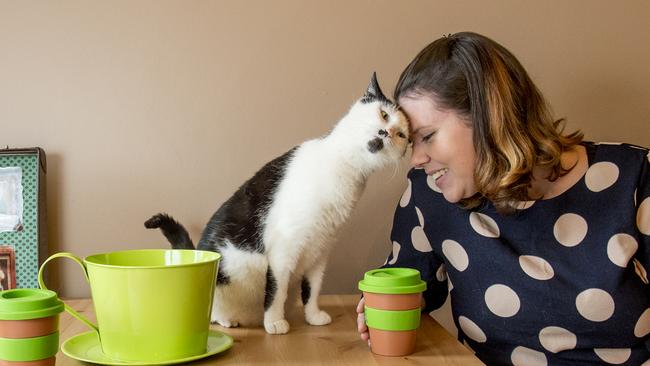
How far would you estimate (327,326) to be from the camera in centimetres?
93

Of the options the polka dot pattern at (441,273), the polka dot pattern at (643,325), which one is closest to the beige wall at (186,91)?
the polka dot pattern at (441,273)

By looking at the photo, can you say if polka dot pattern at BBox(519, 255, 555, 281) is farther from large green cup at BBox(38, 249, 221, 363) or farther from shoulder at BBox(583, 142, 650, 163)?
large green cup at BBox(38, 249, 221, 363)

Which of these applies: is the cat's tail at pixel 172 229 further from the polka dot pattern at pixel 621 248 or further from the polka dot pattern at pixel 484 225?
the polka dot pattern at pixel 621 248

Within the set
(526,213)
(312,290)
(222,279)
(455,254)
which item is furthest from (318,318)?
(526,213)

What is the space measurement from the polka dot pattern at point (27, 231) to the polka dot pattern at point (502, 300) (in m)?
0.78

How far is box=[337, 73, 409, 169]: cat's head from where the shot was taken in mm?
860

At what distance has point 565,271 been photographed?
36.9 inches

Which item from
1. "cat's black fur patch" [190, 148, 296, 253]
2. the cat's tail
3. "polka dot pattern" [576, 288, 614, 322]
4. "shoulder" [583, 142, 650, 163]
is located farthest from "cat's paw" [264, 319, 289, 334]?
"shoulder" [583, 142, 650, 163]

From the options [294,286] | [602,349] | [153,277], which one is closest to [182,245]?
[294,286]

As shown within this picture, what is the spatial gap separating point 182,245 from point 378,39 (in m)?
0.54

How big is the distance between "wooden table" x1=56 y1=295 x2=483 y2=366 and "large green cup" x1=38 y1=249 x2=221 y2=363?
2.0 inches

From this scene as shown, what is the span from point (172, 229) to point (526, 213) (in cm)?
58

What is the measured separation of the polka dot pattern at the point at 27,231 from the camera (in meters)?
1.07

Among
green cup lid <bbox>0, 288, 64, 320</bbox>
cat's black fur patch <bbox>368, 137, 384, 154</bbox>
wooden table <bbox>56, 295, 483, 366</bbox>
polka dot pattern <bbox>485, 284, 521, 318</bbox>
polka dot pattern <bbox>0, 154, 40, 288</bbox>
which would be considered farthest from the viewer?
polka dot pattern <bbox>0, 154, 40, 288</bbox>
